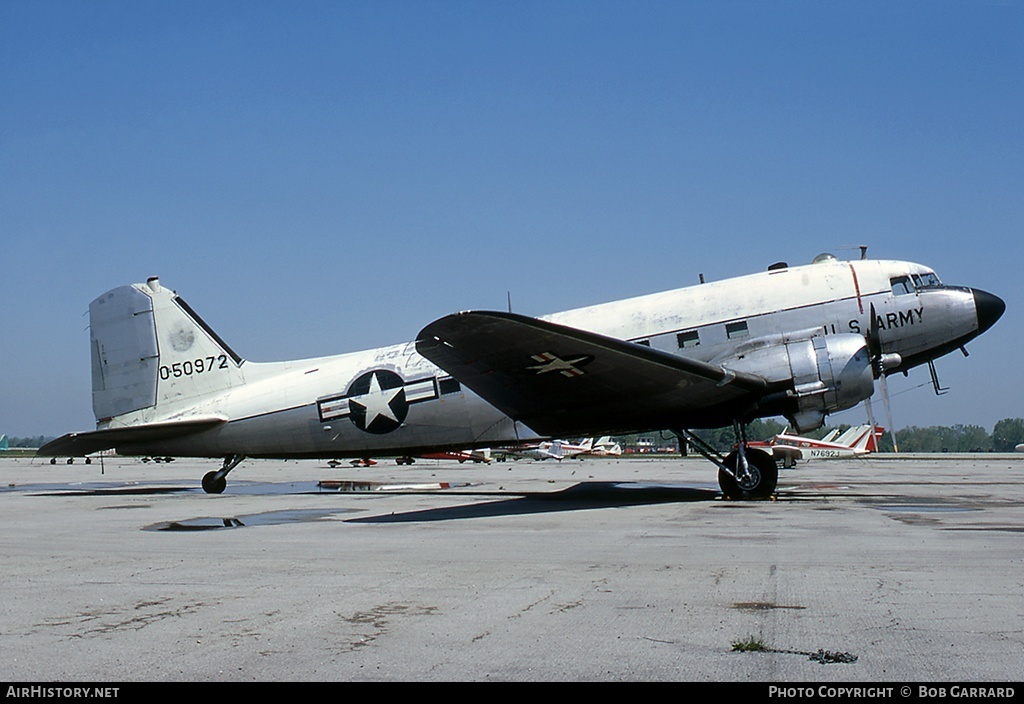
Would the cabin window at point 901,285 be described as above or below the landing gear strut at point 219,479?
above

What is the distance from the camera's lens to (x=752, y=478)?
16.1 metres

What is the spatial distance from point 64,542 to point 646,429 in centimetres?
1076

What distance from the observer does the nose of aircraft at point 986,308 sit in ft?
55.6

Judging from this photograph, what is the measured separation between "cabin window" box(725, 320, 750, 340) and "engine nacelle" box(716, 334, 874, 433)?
93 centimetres

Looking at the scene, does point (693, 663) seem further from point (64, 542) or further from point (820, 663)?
point (64, 542)

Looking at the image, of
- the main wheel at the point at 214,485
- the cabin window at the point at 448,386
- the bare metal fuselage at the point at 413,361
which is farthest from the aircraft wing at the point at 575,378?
the main wheel at the point at 214,485

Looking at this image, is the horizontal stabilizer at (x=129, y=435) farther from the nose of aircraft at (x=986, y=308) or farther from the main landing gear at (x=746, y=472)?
the nose of aircraft at (x=986, y=308)

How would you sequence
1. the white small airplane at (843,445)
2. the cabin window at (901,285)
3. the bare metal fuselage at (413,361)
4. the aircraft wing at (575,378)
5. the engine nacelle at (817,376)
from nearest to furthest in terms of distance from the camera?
the aircraft wing at (575,378), the engine nacelle at (817,376), the bare metal fuselage at (413,361), the cabin window at (901,285), the white small airplane at (843,445)

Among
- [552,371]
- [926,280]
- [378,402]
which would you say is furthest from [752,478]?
[378,402]

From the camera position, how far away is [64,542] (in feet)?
34.5

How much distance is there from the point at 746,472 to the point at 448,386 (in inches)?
239

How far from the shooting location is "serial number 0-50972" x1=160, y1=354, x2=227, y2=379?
2038 centimetres

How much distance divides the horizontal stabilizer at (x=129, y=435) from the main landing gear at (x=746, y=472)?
10819 mm
